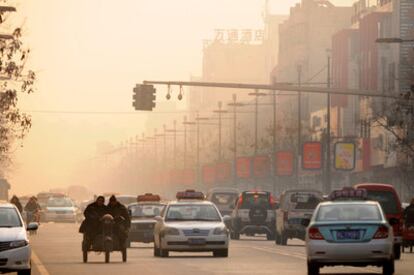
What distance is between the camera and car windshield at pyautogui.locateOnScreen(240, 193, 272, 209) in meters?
73.1

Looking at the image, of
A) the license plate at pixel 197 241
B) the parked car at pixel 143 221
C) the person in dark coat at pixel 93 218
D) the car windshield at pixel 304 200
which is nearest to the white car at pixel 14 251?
the person in dark coat at pixel 93 218

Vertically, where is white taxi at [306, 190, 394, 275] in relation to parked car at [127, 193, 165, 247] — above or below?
above

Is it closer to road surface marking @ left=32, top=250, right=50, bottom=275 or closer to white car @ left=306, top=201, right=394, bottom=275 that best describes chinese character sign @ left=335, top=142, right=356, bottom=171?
road surface marking @ left=32, top=250, right=50, bottom=275

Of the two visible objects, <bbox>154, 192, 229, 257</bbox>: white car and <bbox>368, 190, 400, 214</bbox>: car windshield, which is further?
<bbox>368, 190, 400, 214</bbox>: car windshield

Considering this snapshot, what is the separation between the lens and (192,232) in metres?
49.7

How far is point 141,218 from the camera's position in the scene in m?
63.3

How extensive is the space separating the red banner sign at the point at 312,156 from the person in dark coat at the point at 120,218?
6584 cm

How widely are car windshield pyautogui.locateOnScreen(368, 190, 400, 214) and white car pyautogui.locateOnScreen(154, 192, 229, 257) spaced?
171 inches

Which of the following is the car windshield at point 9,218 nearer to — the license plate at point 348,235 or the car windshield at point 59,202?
the license plate at point 348,235

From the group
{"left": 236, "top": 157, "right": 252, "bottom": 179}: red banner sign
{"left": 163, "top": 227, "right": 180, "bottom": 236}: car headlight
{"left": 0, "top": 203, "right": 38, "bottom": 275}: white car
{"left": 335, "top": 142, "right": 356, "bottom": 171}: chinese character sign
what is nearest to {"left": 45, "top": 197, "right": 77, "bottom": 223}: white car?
{"left": 335, "top": 142, "right": 356, "bottom": 171}: chinese character sign

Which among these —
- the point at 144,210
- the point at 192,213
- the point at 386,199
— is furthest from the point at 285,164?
the point at 192,213

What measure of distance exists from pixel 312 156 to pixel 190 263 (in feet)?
225

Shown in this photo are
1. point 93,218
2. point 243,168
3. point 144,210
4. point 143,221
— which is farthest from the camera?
point 243,168

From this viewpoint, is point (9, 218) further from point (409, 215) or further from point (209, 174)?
point (209, 174)
